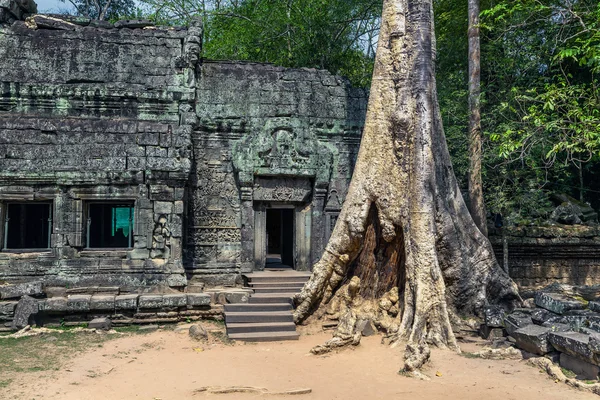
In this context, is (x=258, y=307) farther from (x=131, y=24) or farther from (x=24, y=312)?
(x=131, y=24)

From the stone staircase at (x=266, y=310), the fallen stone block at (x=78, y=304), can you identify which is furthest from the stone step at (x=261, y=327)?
the fallen stone block at (x=78, y=304)

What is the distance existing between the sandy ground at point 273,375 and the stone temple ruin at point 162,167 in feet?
5.29

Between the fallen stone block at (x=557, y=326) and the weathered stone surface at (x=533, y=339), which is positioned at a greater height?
the fallen stone block at (x=557, y=326)

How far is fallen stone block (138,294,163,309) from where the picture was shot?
8.16 m

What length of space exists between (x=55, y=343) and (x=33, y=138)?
3.50 meters

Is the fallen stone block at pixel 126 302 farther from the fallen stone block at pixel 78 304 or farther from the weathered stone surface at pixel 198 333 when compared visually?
the weathered stone surface at pixel 198 333

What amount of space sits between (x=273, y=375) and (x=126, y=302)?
322cm

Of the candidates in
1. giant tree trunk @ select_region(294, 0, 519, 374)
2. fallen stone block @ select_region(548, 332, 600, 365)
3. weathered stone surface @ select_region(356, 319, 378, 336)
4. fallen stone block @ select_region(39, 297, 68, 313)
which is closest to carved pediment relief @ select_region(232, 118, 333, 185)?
giant tree trunk @ select_region(294, 0, 519, 374)

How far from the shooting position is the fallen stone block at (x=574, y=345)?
5143 millimetres

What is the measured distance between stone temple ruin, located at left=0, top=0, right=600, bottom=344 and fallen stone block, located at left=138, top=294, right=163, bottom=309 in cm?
2

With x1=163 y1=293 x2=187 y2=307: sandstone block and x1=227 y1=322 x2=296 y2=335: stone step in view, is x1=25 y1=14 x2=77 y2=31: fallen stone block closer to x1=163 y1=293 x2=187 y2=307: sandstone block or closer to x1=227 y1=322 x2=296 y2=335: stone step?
x1=163 y1=293 x2=187 y2=307: sandstone block

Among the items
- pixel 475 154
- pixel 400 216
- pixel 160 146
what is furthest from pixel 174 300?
pixel 475 154

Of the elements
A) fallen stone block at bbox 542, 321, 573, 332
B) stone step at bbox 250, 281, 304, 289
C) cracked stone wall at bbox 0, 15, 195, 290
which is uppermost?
cracked stone wall at bbox 0, 15, 195, 290

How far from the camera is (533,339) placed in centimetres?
606
